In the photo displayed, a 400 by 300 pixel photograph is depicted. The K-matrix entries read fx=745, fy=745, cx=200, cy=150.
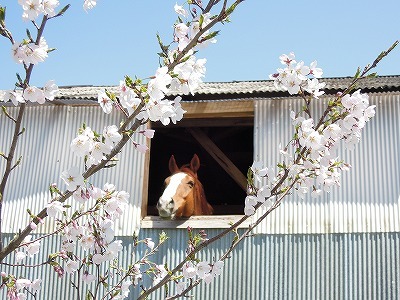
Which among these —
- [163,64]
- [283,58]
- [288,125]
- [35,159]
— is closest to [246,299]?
[288,125]

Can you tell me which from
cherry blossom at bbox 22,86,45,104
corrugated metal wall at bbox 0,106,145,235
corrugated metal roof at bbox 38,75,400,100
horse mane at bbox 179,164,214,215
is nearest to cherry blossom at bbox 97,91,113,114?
cherry blossom at bbox 22,86,45,104

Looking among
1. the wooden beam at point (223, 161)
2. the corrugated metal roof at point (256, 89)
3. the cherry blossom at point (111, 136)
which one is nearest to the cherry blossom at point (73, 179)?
the cherry blossom at point (111, 136)

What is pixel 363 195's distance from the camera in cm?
975

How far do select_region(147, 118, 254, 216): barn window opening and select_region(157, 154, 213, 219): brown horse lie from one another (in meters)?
2.10

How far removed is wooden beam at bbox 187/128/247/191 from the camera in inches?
441

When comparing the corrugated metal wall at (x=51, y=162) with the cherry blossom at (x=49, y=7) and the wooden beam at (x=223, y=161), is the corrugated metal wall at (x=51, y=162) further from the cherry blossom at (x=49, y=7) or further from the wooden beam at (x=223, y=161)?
the cherry blossom at (x=49, y=7)

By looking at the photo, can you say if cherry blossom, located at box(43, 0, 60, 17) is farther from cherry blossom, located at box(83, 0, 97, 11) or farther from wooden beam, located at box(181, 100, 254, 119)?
wooden beam, located at box(181, 100, 254, 119)

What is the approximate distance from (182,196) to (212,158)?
4.80 m

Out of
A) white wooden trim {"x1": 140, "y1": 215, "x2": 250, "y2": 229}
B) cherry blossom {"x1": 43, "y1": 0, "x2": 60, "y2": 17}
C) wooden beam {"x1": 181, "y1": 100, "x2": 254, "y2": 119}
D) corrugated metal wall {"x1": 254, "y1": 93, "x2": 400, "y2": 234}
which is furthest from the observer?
wooden beam {"x1": 181, "y1": 100, "x2": 254, "y2": 119}

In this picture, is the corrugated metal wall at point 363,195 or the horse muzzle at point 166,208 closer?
the corrugated metal wall at point 363,195

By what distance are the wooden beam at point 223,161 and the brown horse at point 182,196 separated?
13.1 inches

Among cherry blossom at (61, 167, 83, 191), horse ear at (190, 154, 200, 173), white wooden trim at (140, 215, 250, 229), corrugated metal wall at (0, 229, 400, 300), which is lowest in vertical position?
corrugated metal wall at (0, 229, 400, 300)

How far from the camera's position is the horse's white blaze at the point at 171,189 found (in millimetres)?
9961

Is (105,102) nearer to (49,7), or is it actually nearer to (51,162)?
(49,7)
